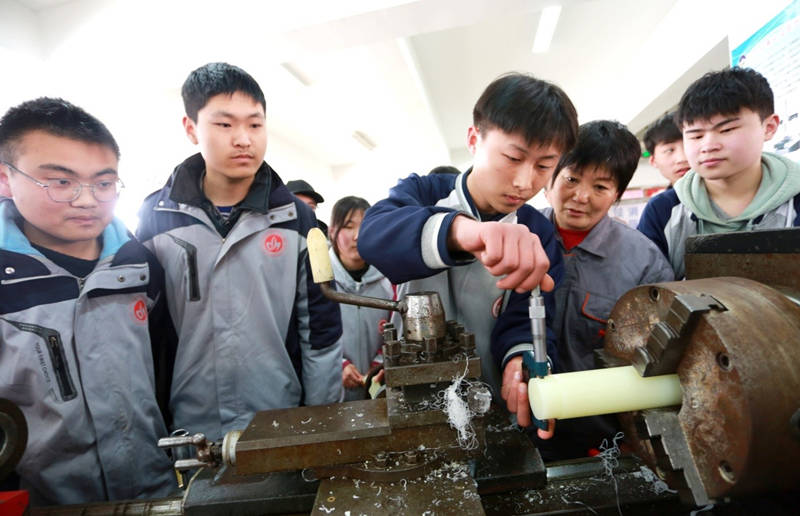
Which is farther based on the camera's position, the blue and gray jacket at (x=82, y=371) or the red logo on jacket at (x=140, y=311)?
the red logo on jacket at (x=140, y=311)

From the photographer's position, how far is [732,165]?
4.38 feet

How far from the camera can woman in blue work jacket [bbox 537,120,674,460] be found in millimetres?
1381

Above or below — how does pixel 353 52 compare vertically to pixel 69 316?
above

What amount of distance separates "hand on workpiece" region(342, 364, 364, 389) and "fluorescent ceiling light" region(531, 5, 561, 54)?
11.6 feet

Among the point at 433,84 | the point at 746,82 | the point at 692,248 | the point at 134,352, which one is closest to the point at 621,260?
the point at 692,248

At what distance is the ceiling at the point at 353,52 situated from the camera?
10.2 feet

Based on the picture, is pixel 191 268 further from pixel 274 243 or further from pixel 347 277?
pixel 347 277

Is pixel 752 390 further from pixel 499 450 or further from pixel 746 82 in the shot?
pixel 746 82

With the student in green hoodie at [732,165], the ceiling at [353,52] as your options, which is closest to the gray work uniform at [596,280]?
the student in green hoodie at [732,165]

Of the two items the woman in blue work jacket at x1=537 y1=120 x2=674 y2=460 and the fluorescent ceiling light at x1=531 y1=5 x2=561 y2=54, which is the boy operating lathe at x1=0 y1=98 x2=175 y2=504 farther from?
the fluorescent ceiling light at x1=531 y1=5 x2=561 y2=54

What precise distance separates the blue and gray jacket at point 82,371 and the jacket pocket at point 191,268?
0.44ft

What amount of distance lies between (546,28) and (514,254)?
431cm

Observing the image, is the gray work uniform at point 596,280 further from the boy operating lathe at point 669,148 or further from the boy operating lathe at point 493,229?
the boy operating lathe at point 669,148

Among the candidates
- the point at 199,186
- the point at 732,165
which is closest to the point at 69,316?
the point at 199,186
